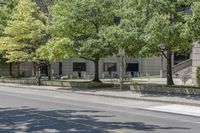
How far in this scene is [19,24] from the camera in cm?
4334

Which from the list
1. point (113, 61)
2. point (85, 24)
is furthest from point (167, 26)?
point (113, 61)

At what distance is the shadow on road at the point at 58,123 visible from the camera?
1410cm

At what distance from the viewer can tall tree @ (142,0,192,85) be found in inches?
1013

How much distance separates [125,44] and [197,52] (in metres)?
10.3

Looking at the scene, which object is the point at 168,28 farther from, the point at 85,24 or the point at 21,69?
the point at 21,69

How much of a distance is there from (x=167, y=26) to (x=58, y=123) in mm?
12261

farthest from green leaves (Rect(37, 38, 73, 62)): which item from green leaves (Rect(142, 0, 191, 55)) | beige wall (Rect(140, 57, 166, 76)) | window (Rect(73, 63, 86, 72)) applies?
beige wall (Rect(140, 57, 166, 76))

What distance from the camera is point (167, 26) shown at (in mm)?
25828

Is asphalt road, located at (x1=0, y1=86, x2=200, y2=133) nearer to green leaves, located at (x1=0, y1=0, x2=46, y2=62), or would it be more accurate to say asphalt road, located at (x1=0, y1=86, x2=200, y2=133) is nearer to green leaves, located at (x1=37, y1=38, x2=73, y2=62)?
green leaves, located at (x1=37, y1=38, x2=73, y2=62)

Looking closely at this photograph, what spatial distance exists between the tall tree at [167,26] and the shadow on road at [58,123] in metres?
8.22

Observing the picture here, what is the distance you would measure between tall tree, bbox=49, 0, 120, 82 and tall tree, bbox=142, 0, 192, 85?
5.99 m

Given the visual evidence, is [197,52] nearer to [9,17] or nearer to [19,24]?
[19,24]

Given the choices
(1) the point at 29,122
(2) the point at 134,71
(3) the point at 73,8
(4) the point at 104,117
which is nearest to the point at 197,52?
(3) the point at 73,8

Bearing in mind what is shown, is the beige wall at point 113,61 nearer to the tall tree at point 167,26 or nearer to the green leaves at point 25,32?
the green leaves at point 25,32
